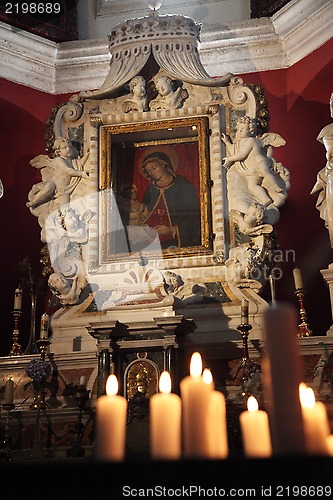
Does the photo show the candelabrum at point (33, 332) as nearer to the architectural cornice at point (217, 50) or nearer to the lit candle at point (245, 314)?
the lit candle at point (245, 314)

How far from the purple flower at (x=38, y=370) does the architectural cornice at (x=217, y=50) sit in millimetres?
3102

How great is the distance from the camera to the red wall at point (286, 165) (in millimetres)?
5660

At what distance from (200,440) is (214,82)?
5092 millimetres

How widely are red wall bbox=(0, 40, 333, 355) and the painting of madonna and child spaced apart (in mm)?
761

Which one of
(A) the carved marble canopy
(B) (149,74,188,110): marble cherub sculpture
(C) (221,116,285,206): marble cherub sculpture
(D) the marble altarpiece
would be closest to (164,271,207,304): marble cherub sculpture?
(D) the marble altarpiece

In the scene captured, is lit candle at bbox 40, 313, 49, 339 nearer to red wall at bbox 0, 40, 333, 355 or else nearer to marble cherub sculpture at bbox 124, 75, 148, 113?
red wall at bbox 0, 40, 333, 355

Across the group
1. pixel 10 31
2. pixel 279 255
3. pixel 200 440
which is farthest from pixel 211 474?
pixel 10 31

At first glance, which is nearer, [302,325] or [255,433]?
[255,433]

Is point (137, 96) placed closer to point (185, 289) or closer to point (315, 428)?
point (185, 289)

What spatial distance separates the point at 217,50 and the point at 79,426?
12.4 ft

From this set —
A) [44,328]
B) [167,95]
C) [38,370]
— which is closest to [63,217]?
[44,328]

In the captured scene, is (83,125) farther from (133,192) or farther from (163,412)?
(163,412)

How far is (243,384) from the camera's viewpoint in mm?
4234

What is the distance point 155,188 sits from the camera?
18.2ft
